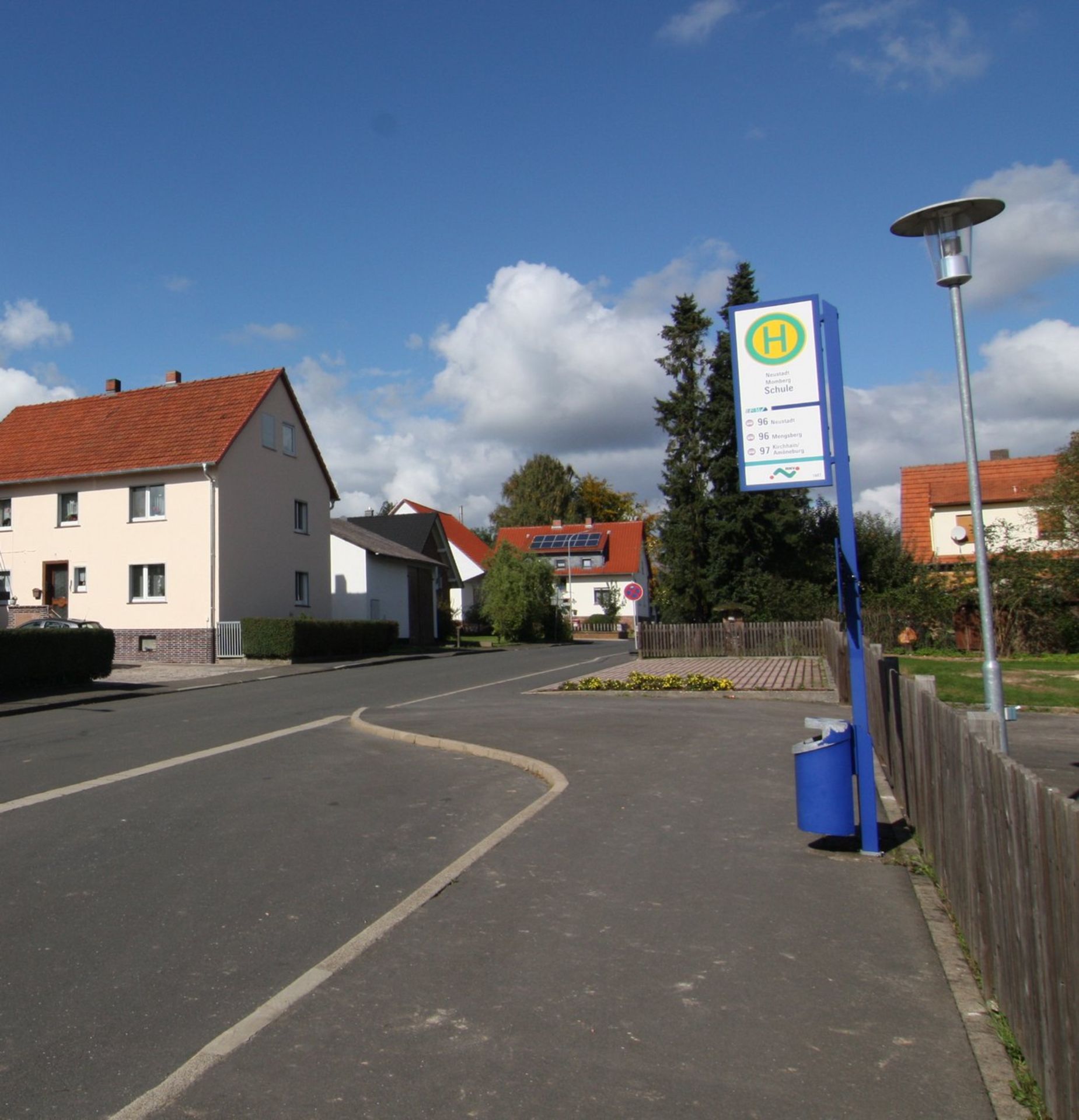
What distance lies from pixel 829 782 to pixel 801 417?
242cm

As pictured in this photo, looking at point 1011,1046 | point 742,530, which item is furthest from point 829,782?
point 742,530

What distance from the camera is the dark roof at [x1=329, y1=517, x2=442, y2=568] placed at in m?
46.9

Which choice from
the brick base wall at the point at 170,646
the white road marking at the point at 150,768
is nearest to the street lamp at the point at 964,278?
the white road marking at the point at 150,768

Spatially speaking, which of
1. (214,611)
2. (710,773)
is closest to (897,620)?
(214,611)

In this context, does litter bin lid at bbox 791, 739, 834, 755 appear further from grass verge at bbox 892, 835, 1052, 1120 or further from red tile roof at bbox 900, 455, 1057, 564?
red tile roof at bbox 900, 455, 1057, 564

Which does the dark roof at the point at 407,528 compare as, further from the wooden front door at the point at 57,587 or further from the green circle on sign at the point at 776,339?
the green circle on sign at the point at 776,339

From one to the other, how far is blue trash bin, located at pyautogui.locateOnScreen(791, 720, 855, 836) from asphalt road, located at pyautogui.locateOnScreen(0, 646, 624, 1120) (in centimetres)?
239

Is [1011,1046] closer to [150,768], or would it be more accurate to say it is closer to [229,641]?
[150,768]

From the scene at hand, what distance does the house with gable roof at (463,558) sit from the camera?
70062 millimetres

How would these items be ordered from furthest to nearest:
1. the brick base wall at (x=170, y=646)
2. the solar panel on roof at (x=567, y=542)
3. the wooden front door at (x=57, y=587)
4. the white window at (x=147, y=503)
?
the solar panel on roof at (x=567, y=542) < the wooden front door at (x=57, y=587) < the white window at (x=147, y=503) < the brick base wall at (x=170, y=646)

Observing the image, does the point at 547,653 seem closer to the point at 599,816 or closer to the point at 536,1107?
the point at 599,816

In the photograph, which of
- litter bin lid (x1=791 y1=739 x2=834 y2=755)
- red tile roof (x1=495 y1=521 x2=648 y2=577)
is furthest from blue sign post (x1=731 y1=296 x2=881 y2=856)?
red tile roof (x1=495 y1=521 x2=648 y2=577)

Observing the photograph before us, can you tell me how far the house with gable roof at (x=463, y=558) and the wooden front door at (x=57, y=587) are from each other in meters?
30.1

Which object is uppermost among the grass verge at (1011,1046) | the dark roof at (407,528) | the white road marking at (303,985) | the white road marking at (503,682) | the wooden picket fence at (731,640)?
the dark roof at (407,528)
